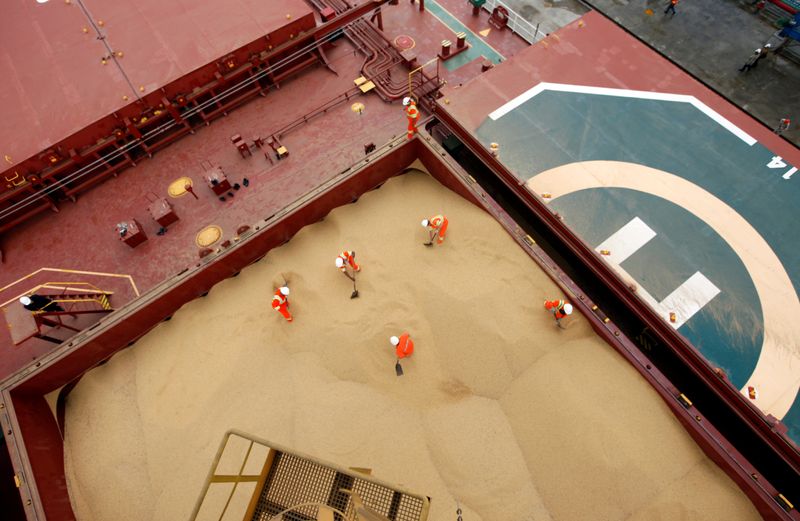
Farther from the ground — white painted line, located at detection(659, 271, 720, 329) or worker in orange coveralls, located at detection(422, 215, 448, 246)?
worker in orange coveralls, located at detection(422, 215, 448, 246)

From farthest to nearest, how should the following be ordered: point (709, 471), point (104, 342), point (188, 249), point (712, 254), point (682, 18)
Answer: point (682, 18), point (188, 249), point (712, 254), point (104, 342), point (709, 471)

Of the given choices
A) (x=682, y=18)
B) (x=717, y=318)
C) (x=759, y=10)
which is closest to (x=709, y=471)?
(x=717, y=318)

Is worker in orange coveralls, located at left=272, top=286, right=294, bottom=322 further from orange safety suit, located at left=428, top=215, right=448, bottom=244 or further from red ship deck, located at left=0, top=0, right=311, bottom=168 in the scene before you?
red ship deck, located at left=0, top=0, right=311, bottom=168

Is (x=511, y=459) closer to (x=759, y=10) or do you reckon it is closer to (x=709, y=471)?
(x=709, y=471)

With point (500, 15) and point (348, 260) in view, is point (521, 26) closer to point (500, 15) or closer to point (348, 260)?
point (500, 15)

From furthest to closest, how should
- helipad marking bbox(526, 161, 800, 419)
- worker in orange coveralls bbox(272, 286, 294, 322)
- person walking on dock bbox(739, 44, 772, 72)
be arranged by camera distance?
person walking on dock bbox(739, 44, 772, 72) → worker in orange coveralls bbox(272, 286, 294, 322) → helipad marking bbox(526, 161, 800, 419)

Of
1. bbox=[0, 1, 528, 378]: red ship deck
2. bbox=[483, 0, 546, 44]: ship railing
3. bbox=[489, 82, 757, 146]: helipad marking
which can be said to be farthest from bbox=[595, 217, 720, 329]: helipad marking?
bbox=[483, 0, 546, 44]: ship railing
